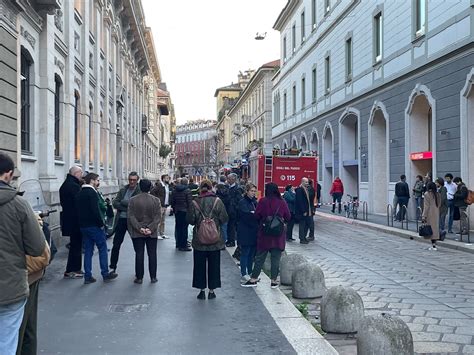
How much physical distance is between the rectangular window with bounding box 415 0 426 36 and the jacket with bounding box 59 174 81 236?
47.9ft

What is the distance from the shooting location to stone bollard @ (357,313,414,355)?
4.85m

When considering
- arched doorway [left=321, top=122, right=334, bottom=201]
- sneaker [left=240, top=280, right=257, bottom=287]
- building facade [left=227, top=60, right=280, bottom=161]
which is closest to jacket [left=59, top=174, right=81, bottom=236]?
sneaker [left=240, top=280, right=257, bottom=287]

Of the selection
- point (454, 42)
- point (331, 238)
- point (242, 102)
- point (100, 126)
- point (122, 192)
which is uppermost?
point (242, 102)

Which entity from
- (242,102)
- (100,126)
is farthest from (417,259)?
(242,102)

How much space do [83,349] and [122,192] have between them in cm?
504

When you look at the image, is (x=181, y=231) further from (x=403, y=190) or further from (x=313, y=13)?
(x=313, y=13)

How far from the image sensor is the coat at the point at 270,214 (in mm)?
8414

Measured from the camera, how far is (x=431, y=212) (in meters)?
12.9

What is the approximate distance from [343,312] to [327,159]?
2819cm

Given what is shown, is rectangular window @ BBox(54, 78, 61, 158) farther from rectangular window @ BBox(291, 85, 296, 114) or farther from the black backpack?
rectangular window @ BBox(291, 85, 296, 114)

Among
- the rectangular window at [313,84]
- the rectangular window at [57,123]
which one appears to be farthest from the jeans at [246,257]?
the rectangular window at [313,84]

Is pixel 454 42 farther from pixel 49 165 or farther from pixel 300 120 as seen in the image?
pixel 300 120

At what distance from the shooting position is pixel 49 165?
1376 cm

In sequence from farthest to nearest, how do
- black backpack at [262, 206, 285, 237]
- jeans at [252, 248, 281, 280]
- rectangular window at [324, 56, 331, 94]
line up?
1. rectangular window at [324, 56, 331, 94]
2. jeans at [252, 248, 281, 280]
3. black backpack at [262, 206, 285, 237]
